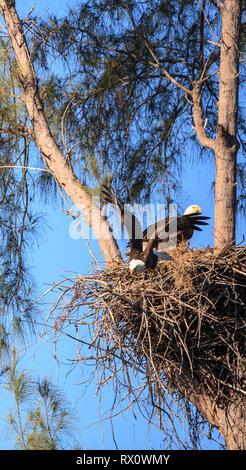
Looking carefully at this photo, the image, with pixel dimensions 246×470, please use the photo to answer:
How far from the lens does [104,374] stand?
2.45m

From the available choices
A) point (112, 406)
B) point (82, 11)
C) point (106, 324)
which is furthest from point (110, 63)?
point (112, 406)

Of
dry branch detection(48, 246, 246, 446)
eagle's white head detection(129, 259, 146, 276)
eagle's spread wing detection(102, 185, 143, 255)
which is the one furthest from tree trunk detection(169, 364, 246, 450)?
eagle's spread wing detection(102, 185, 143, 255)

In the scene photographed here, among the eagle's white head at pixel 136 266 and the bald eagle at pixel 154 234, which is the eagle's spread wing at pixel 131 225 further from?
the eagle's white head at pixel 136 266

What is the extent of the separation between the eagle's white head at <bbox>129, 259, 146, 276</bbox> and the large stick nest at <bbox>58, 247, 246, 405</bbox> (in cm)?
5

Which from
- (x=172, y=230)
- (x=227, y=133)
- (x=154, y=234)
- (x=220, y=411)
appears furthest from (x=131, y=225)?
(x=220, y=411)

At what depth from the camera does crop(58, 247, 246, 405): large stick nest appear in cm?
246

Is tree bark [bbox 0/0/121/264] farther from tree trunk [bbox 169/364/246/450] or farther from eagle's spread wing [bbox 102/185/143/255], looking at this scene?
tree trunk [bbox 169/364/246/450]

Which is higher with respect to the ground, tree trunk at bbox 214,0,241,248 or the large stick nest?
tree trunk at bbox 214,0,241,248

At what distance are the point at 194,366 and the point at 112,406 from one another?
1.73ft

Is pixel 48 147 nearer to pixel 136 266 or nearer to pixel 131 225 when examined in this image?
pixel 131 225

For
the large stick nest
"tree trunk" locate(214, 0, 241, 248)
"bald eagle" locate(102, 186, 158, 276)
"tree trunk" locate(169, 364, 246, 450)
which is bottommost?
"tree trunk" locate(169, 364, 246, 450)

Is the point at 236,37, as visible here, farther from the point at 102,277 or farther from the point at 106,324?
the point at 106,324

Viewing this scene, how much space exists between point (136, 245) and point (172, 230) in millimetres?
283

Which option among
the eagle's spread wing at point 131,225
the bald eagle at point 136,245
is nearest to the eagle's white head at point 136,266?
the bald eagle at point 136,245
